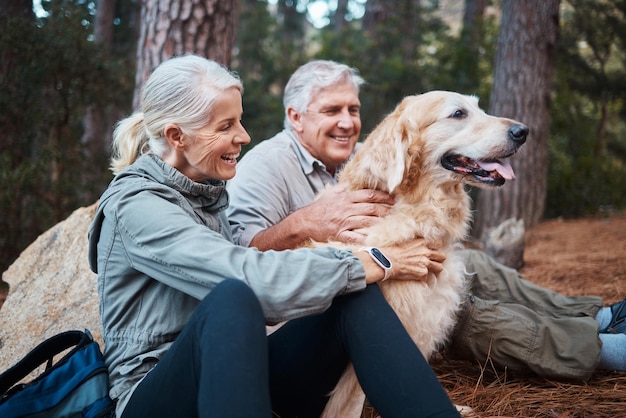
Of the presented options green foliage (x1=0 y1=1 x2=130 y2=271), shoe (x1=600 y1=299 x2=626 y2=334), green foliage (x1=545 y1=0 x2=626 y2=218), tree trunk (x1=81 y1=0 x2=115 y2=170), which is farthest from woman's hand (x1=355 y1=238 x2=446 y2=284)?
green foliage (x1=545 y1=0 x2=626 y2=218)

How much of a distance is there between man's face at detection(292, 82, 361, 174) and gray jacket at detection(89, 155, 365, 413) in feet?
4.31

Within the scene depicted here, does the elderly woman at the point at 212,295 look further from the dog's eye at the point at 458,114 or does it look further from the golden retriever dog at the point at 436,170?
the dog's eye at the point at 458,114

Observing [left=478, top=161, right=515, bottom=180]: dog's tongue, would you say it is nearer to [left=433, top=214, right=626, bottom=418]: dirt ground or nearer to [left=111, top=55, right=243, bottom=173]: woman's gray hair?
[left=433, top=214, right=626, bottom=418]: dirt ground

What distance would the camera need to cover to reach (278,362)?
2.18 m

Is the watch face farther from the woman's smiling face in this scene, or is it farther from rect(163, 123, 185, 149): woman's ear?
rect(163, 123, 185, 149): woman's ear

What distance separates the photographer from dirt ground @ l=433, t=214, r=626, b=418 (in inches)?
99.3

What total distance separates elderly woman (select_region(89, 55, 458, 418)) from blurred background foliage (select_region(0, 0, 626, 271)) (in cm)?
326

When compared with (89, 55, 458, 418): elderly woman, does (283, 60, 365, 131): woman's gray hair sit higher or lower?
higher

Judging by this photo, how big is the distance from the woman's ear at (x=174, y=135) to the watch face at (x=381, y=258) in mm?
849

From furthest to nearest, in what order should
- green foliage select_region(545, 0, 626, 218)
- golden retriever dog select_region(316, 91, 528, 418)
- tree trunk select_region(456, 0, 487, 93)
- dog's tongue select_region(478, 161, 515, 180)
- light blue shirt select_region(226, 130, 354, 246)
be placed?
tree trunk select_region(456, 0, 487, 93) → green foliage select_region(545, 0, 626, 218) → light blue shirt select_region(226, 130, 354, 246) → dog's tongue select_region(478, 161, 515, 180) → golden retriever dog select_region(316, 91, 528, 418)

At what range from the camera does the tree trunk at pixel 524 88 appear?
6148 mm

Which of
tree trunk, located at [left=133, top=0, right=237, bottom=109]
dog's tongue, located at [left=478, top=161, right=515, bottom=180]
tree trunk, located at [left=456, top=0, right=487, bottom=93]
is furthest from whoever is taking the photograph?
tree trunk, located at [left=456, top=0, right=487, bottom=93]

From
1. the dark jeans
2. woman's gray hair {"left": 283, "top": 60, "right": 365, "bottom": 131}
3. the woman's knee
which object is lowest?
the dark jeans

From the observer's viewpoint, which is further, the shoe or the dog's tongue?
the shoe
